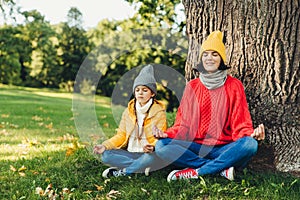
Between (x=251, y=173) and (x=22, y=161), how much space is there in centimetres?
247

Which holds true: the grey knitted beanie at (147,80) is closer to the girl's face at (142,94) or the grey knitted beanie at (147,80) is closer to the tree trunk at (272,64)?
the girl's face at (142,94)

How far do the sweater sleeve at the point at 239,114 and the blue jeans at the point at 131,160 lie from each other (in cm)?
73

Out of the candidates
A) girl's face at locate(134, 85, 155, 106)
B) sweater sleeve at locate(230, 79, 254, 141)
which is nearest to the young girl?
girl's face at locate(134, 85, 155, 106)

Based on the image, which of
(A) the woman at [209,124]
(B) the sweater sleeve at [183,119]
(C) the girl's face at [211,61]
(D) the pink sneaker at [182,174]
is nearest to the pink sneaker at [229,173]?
(A) the woman at [209,124]

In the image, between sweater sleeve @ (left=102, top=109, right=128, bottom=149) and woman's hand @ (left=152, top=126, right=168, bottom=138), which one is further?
sweater sleeve @ (left=102, top=109, right=128, bottom=149)

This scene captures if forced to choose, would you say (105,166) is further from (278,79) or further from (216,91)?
(278,79)

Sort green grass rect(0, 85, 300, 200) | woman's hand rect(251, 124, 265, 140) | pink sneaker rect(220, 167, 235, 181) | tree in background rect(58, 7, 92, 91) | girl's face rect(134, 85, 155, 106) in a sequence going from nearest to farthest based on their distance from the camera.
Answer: woman's hand rect(251, 124, 265, 140) → green grass rect(0, 85, 300, 200) → pink sneaker rect(220, 167, 235, 181) → girl's face rect(134, 85, 155, 106) → tree in background rect(58, 7, 92, 91)

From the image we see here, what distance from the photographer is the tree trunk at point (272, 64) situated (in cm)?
398

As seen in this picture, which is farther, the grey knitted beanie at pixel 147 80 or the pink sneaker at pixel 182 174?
the grey knitted beanie at pixel 147 80

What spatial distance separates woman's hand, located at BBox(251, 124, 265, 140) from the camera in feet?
11.2

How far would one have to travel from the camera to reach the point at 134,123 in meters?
4.06

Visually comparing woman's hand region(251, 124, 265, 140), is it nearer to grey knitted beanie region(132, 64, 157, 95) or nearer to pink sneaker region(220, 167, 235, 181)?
pink sneaker region(220, 167, 235, 181)

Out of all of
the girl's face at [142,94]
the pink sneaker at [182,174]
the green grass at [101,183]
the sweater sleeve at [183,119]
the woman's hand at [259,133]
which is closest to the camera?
the woman's hand at [259,133]

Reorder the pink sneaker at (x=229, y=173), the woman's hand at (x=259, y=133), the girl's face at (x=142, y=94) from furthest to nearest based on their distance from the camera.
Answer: the girl's face at (x=142, y=94), the pink sneaker at (x=229, y=173), the woman's hand at (x=259, y=133)
